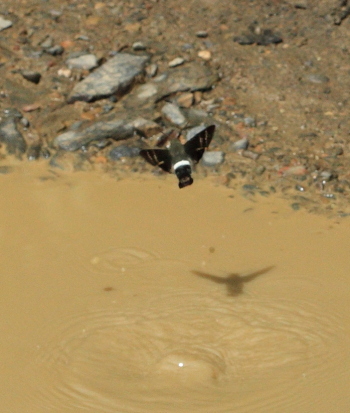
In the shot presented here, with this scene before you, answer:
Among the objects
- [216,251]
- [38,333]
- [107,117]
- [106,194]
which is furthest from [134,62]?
[38,333]

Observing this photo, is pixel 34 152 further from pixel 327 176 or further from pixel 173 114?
pixel 327 176

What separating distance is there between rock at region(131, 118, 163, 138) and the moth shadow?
1.73 m

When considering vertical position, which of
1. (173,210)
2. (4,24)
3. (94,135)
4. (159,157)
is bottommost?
(173,210)

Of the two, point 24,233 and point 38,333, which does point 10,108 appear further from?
point 38,333

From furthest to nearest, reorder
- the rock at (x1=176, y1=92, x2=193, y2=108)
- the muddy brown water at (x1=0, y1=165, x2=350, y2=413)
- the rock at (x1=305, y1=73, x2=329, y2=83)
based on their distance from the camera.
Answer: the rock at (x1=305, y1=73, x2=329, y2=83) → the rock at (x1=176, y1=92, x2=193, y2=108) → the muddy brown water at (x1=0, y1=165, x2=350, y2=413)

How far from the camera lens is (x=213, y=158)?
→ 5.71 meters

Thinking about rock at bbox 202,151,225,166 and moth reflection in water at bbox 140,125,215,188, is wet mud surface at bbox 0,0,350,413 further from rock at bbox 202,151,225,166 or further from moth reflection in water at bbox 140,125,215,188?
→ moth reflection in water at bbox 140,125,215,188

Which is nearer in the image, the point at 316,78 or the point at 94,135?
the point at 94,135

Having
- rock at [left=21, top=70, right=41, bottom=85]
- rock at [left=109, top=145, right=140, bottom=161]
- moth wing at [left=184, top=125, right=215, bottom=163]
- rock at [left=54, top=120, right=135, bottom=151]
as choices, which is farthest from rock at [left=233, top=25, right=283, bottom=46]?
moth wing at [left=184, top=125, right=215, bottom=163]

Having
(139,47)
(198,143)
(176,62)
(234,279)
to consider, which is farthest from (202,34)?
(234,279)

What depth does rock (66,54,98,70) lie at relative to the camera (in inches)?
258

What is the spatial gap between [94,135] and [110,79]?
73 centimetres

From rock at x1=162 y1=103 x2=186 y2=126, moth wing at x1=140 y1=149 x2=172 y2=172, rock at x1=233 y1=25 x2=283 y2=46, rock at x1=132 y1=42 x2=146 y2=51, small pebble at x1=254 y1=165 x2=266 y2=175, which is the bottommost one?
small pebble at x1=254 y1=165 x2=266 y2=175

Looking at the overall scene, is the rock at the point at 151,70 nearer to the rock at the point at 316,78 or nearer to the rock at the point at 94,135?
the rock at the point at 94,135
